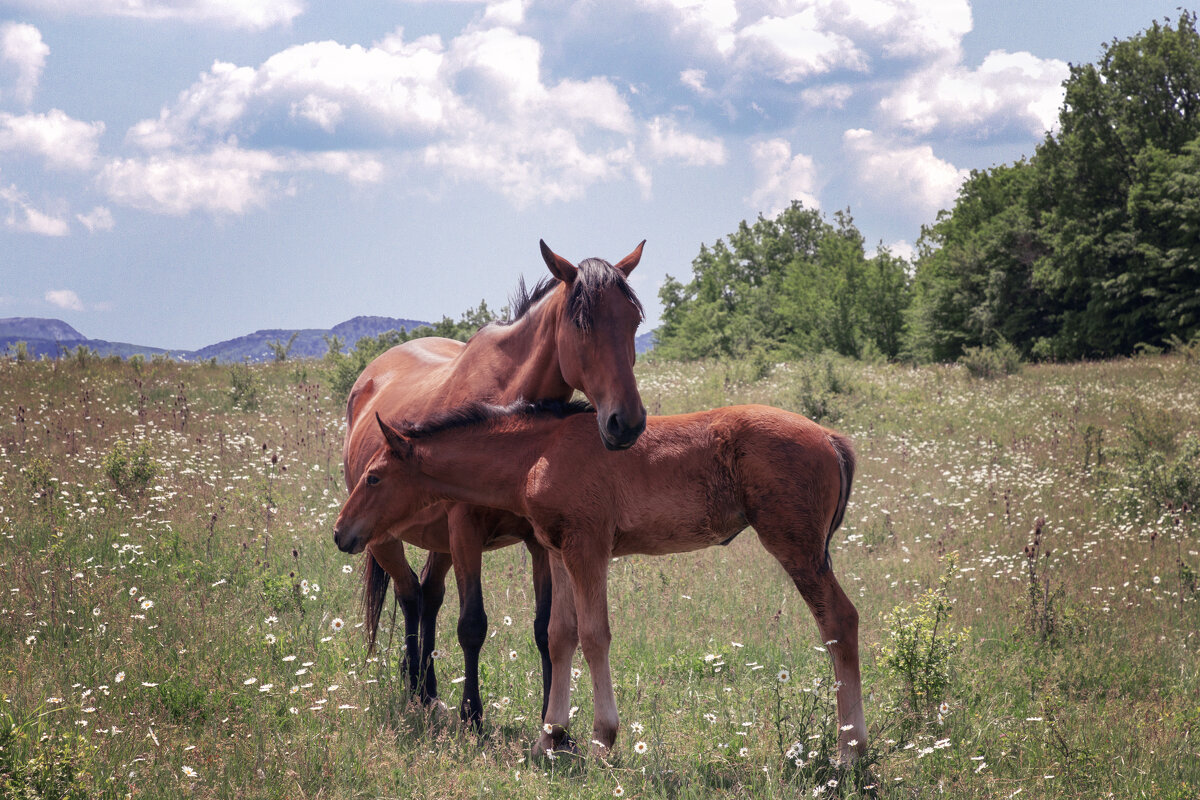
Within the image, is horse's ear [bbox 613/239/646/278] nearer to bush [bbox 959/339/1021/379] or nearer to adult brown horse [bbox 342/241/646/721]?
adult brown horse [bbox 342/241/646/721]

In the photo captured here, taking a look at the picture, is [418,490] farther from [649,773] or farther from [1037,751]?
[1037,751]

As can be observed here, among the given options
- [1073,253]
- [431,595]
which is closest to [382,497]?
[431,595]

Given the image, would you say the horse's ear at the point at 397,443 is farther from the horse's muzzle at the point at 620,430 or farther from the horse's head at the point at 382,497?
the horse's muzzle at the point at 620,430

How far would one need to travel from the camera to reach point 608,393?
402 centimetres

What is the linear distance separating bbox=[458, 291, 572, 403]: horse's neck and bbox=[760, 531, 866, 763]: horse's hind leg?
1.60m

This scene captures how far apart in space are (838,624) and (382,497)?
99.9 inches

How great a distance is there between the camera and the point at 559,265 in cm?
432

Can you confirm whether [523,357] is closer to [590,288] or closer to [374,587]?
A: [590,288]

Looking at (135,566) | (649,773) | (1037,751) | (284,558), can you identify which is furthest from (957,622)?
(135,566)

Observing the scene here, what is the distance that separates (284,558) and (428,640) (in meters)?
2.87

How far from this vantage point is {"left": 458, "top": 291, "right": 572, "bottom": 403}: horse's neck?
472 cm

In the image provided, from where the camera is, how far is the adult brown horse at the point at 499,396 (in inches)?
163

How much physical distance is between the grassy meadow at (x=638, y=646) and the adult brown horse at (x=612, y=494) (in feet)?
1.72

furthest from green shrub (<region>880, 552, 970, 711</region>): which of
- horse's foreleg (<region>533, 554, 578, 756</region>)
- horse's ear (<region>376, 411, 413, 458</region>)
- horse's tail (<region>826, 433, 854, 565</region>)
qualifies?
horse's ear (<region>376, 411, 413, 458</region>)
